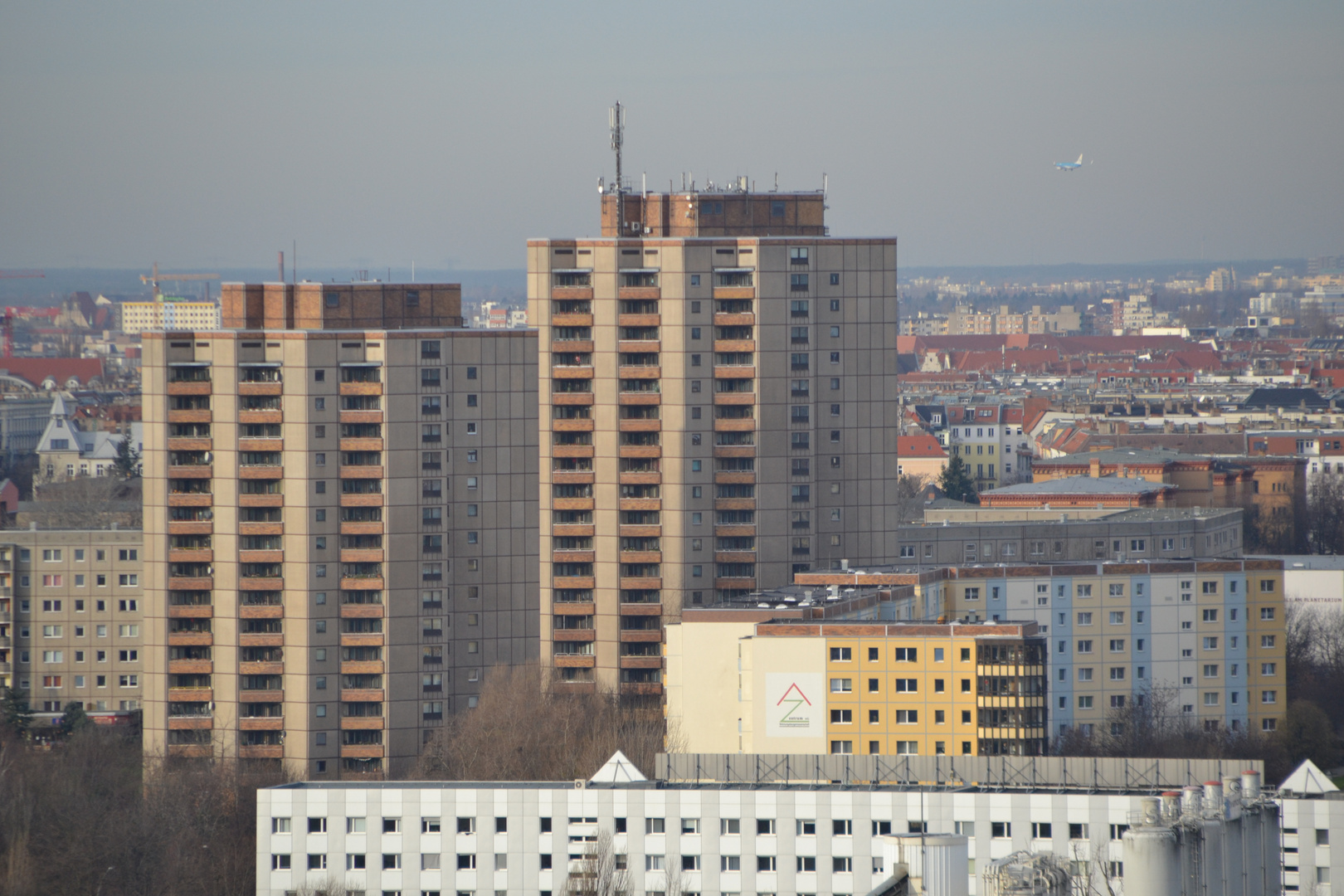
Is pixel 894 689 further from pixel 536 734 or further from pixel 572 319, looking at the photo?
pixel 572 319

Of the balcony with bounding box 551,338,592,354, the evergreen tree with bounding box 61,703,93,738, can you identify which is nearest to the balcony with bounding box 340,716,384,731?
the balcony with bounding box 551,338,592,354

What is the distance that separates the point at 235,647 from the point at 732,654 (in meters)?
19.0

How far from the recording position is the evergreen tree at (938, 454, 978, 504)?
168m

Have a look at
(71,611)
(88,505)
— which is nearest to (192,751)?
(71,611)

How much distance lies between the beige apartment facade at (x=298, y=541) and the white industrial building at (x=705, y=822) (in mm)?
23447

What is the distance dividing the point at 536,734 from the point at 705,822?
23.3 meters

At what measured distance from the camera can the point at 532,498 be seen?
88625mm

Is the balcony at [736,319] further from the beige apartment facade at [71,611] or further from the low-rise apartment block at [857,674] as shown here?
the beige apartment facade at [71,611]

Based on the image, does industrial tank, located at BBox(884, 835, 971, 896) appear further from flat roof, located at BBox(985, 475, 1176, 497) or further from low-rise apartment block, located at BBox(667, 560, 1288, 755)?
flat roof, located at BBox(985, 475, 1176, 497)

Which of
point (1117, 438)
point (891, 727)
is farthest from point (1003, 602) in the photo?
point (1117, 438)

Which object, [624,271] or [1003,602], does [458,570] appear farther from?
[1003,602]

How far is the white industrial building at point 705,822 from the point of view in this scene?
55.1 metres

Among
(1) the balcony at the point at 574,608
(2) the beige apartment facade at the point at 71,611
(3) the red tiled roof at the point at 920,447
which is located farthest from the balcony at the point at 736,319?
(3) the red tiled roof at the point at 920,447

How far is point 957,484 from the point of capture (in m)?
169
